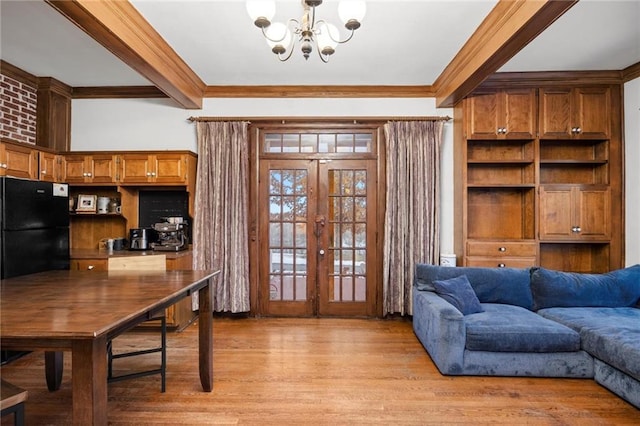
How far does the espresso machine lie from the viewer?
3979mm

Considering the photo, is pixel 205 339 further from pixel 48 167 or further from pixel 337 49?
pixel 48 167

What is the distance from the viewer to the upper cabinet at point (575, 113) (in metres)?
3.84

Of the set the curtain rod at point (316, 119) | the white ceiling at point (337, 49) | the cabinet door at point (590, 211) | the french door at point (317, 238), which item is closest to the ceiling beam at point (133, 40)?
the white ceiling at point (337, 49)

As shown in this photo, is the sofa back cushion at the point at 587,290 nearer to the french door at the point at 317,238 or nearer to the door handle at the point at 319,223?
the french door at the point at 317,238

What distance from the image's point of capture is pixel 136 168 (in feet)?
13.1

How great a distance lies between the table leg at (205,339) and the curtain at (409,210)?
2297 mm

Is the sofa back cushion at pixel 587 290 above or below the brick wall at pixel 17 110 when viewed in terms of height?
below

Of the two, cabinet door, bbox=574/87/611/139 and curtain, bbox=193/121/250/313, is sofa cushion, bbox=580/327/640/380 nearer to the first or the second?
cabinet door, bbox=574/87/611/139

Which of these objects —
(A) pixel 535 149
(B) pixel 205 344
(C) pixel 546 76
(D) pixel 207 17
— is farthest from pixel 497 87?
(B) pixel 205 344

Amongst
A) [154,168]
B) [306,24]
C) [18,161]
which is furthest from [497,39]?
[18,161]

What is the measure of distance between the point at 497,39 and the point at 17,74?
4.90m

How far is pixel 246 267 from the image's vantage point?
13.6ft

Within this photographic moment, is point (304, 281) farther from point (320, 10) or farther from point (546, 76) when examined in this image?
point (546, 76)

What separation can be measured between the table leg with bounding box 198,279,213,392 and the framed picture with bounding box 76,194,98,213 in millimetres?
2546
